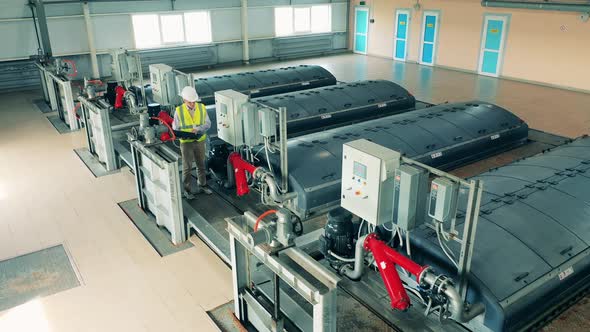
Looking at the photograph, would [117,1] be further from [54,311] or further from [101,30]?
[54,311]

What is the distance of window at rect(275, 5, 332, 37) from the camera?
1994 cm

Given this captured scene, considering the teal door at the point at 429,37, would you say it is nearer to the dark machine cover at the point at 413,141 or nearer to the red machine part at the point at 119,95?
the dark machine cover at the point at 413,141

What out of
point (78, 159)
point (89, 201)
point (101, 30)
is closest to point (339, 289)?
point (89, 201)

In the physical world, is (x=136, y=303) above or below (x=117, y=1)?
below

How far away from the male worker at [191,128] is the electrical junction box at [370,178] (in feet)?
9.36

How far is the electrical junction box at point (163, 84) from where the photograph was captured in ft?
28.3

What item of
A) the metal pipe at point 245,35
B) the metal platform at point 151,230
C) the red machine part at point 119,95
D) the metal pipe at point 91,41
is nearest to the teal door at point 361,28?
the metal pipe at point 245,35

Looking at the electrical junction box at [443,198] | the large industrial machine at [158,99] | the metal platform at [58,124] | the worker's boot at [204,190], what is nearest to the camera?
the electrical junction box at [443,198]

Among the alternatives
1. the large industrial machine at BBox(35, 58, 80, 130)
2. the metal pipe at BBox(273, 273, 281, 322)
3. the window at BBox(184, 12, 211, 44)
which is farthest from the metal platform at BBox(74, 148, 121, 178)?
the window at BBox(184, 12, 211, 44)

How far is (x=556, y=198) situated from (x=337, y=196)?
115 inches

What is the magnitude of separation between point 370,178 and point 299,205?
2639mm

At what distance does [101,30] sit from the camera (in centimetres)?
1596

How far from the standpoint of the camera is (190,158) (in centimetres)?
685

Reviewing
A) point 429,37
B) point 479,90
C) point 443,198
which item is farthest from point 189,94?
point 429,37
